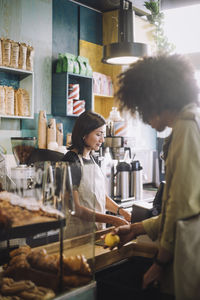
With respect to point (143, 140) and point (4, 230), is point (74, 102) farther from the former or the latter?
point (4, 230)

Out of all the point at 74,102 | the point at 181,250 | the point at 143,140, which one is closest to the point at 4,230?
the point at 181,250

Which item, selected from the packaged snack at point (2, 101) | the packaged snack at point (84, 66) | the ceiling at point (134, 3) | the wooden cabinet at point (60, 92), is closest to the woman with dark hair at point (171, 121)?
the packaged snack at point (2, 101)

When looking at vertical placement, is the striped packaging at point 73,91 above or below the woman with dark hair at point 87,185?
above

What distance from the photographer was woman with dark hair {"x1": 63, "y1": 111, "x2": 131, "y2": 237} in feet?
4.59

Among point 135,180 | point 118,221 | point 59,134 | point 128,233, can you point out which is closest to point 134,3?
point 59,134

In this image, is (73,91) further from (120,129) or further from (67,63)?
(120,129)

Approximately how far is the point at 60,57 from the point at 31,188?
3649mm

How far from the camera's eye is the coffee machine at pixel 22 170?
131 centimetres

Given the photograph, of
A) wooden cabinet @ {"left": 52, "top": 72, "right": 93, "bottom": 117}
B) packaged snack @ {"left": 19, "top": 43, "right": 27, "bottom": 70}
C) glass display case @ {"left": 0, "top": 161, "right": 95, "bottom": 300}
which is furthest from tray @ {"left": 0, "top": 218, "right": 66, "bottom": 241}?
wooden cabinet @ {"left": 52, "top": 72, "right": 93, "bottom": 117}

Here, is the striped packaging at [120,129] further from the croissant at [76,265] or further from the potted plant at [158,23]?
the croissant at [76,265]

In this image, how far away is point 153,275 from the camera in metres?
1.29

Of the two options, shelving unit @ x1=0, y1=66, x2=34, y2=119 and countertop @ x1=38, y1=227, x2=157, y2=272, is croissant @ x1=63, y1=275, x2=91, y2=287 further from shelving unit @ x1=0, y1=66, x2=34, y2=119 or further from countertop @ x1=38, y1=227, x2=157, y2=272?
shelving unit @ x1=0, y1=66, x2=34, y2=119

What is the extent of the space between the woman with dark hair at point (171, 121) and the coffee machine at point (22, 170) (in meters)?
0.40

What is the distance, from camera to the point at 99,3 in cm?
525
